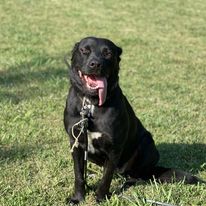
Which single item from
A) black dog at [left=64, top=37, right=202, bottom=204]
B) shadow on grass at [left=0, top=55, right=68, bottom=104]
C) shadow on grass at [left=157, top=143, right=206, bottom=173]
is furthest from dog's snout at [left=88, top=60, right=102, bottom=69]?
shadow on grass at [left=0, top=55, right=68, bottom=104]

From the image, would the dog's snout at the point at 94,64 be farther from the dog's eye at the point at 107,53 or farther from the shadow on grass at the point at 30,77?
the shadow on grass at the point at 30,77

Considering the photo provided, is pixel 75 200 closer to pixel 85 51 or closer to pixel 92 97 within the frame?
pixel 92 97

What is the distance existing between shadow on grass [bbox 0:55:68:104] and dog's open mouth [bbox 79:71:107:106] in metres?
3.00

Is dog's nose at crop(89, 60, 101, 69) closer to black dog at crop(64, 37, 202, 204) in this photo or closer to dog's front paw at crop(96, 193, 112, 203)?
black dog at crop(64, 37, 202, 204)

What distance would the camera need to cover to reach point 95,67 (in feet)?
12.2

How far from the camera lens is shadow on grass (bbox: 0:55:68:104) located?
7.03 m

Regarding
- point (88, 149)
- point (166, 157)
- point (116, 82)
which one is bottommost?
point (166, 157)

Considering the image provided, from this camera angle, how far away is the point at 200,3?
56.9 ft

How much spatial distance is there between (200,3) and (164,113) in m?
11.6

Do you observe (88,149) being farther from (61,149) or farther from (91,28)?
(91,28)

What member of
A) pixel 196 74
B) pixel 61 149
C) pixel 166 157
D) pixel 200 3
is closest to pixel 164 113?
pixel 166 157

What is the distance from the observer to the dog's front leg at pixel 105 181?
13.3ft

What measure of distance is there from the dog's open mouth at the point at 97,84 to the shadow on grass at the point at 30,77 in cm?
300

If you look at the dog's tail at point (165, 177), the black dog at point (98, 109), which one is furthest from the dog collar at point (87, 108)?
the dog's tail at point (165, 177)
